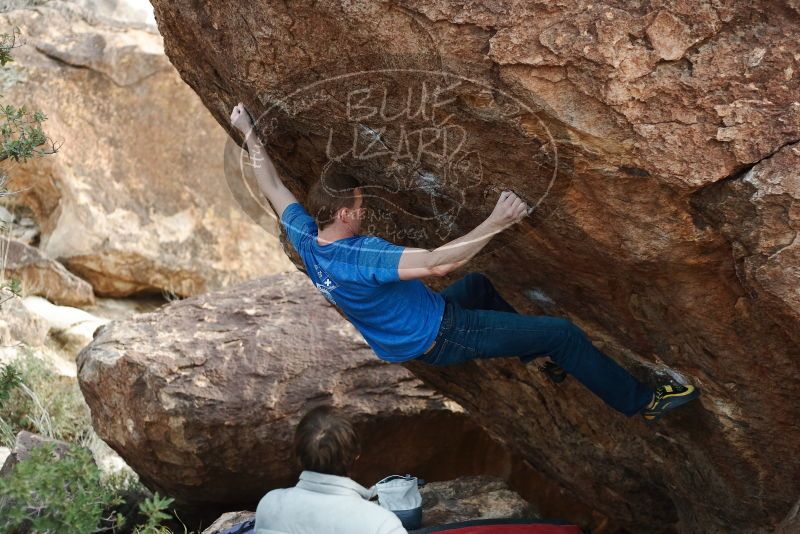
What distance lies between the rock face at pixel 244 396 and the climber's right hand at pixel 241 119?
2.10 meters

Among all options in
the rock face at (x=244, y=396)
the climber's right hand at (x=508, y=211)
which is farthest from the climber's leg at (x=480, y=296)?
the rock face at (x=244, y=396)

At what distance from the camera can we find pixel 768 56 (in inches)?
119

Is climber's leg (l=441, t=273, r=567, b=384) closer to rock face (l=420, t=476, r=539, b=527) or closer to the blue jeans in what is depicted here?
the blue jeans

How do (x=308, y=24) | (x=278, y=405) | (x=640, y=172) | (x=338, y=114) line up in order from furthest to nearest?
(x=278, y=405), (x=338, y=114), (x=308, y=24), (x=640, y=172)

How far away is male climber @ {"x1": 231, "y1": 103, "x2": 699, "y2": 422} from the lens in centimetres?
399

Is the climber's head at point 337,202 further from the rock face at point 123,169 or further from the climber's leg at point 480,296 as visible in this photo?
the rock face at point 123,169

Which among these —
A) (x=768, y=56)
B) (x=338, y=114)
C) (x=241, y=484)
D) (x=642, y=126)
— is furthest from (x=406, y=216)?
(x=241, y=484)

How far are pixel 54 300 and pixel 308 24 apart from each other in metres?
6.39

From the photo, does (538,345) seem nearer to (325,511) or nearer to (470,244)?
(470,244)

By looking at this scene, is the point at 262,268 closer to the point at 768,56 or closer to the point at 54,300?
the point at 54,300

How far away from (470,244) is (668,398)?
1.11 metres

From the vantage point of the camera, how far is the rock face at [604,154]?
3109mm

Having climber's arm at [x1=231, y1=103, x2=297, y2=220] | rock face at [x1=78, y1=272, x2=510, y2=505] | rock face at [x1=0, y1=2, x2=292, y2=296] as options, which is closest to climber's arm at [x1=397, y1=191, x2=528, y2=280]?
climber's arm at [x1=231, y1=103, x2=297, y2=220]

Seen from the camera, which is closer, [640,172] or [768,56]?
[768,56]
